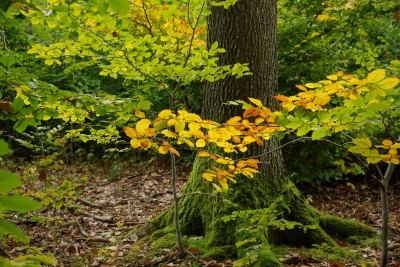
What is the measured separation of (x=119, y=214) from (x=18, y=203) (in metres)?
4.95

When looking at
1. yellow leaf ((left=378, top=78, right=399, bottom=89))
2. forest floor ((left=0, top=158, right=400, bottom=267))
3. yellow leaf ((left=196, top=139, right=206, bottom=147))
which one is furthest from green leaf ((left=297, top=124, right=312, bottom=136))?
forest floor ((left=0, top=158, right=400, bottom=267))

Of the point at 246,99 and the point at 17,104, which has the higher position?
the point at 246,99

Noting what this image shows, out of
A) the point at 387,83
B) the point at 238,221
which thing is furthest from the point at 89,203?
the point at 387,83

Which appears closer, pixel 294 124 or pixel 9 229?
pixel 9 229

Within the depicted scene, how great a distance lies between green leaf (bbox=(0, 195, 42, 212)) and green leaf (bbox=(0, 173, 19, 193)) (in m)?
0.02

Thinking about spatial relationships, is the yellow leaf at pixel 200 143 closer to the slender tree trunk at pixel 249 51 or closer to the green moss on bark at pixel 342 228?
the slender tree trunk at pixel 249 51

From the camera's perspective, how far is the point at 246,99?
3650 mm

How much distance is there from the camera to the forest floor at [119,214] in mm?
3438

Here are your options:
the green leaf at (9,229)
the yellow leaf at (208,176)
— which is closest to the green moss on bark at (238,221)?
the yellow leaf at (208,176)

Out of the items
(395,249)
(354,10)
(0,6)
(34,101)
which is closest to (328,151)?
(354,10)

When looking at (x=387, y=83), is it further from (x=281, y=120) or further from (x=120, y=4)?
(x=120, y=4)

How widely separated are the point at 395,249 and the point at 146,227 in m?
2.62

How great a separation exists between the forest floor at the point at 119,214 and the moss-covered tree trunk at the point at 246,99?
1.22ft

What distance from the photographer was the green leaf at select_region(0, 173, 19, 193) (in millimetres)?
745
